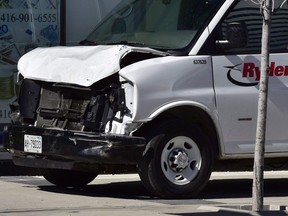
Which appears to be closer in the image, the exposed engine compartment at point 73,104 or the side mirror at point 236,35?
the exposed engine compartment at point 73,104

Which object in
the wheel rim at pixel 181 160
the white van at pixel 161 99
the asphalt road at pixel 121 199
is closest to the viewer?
the asphalt road at pixel 121 199

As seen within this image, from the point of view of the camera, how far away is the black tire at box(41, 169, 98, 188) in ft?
40.8

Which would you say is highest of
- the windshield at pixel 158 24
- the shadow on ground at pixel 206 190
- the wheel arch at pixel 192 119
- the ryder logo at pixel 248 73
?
the windshield at pixel 158 24

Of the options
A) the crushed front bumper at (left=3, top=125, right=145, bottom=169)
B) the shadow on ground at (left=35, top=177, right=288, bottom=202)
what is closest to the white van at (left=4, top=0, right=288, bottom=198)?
the crushed front bumper at (left=3, top=125, right=145, bottom=169)

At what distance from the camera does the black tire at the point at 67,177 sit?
489 inches

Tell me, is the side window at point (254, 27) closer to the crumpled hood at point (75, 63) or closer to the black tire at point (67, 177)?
the crumpled hood at point (75, 63)

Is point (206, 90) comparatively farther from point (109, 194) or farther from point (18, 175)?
point (18, 175)

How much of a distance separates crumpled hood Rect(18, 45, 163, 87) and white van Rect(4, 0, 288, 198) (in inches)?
0.5

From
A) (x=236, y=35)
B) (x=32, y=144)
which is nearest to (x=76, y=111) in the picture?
(x=32, y=144)

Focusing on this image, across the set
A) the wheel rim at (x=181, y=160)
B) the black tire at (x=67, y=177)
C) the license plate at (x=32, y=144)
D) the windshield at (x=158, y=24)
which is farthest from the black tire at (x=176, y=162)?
the black tire at (x=67, y=177)

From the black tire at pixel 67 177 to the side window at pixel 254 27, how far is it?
90.3 inches

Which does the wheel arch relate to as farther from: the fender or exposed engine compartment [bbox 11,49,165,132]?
exposed engine compartment [bbox 11,49,165,132]

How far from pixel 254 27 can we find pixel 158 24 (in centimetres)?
106

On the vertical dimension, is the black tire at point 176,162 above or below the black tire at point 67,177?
above
